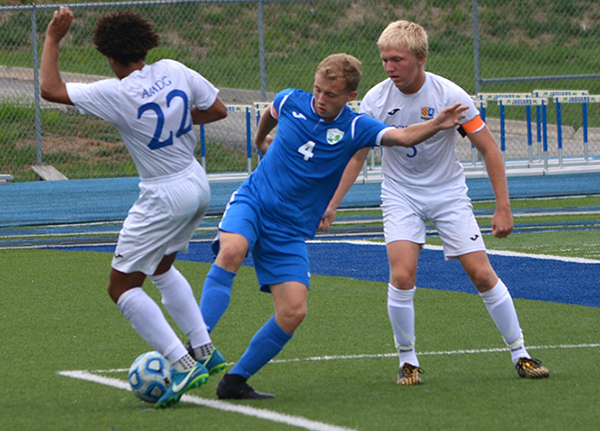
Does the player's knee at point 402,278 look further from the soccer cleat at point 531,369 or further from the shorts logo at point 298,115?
the shorts logo at point 298,115

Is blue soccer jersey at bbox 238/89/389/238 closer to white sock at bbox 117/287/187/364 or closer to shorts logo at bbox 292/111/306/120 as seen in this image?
shorts logo at bbox 292/111/306/120

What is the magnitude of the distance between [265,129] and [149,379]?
1438mm

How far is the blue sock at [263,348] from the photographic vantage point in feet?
15.0

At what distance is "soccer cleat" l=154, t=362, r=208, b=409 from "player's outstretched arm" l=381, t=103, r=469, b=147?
4.47 ft

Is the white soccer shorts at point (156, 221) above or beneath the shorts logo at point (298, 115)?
beneath

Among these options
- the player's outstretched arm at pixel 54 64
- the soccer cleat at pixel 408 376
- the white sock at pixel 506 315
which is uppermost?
the player's outstretched arm at pixel 54 64

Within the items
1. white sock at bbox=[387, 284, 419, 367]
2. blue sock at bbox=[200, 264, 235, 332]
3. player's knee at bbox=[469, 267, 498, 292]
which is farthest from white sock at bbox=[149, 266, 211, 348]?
player's knee at bbox=[469, 267, 498, 292]

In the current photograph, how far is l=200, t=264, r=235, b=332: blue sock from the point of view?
4.57 m

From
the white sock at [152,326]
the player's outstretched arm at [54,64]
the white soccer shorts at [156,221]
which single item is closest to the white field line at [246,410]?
the white sock at [152,326]

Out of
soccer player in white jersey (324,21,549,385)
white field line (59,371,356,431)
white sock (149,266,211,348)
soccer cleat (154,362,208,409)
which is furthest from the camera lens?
soccer player in white jersey (324,21,549,385)

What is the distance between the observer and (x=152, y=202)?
4547 millimetres

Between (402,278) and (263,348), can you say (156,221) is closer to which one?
(263,348)

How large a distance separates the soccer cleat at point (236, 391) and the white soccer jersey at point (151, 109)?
3.24 ft

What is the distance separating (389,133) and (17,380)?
221 cm
